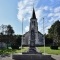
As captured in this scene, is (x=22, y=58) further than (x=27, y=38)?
No

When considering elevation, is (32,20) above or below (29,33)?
above

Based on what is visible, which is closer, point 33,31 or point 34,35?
point 34,35

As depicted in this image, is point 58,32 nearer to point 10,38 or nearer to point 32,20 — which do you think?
point 10,38

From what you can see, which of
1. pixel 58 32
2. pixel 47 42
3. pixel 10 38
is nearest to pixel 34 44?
pixel 47 42

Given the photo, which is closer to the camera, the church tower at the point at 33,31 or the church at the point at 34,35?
the church tower at the point at 33,31

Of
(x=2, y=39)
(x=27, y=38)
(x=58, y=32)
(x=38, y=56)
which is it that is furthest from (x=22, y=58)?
(x=27, y=38)

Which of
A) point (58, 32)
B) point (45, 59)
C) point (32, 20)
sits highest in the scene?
point (32, 20)

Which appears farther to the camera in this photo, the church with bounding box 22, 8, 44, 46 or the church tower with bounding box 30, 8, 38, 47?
the church with bounding box 22, 8, 44, 46

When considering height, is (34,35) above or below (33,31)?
below

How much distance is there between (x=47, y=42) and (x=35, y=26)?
12112 mm

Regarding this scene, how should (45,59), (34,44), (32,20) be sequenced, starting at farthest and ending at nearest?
(32,20) → (34,44) → (45,59)

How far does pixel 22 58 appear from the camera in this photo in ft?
87.0

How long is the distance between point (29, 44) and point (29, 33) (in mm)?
8074

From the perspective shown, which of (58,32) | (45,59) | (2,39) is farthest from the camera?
(58,32)
